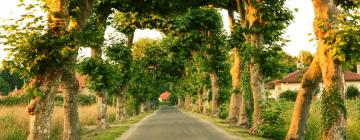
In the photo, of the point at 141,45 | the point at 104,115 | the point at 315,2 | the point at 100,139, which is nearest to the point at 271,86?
the point at 141,45

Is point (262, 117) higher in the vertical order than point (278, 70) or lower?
lower

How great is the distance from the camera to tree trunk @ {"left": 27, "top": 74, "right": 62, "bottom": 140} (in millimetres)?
10953

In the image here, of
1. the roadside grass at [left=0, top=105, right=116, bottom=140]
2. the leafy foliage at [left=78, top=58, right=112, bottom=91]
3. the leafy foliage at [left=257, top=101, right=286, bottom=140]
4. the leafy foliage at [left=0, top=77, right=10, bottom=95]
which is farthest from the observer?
the leafy foliage at [left=0, top=77, right=10, bottom=95]

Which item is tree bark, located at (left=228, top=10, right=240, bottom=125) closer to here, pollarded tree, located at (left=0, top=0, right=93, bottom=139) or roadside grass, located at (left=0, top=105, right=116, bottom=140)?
roadside grass, located at (left=0, top=105, right=116, bottom=140)

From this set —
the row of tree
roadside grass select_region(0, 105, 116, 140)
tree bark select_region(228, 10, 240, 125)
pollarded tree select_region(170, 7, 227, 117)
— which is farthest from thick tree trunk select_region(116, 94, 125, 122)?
roadside grass select_region(0, 105, 116, 140)

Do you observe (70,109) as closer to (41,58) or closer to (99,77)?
(41,58)

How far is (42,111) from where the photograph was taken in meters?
11.1

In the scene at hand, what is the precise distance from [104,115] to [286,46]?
1186 centimetres

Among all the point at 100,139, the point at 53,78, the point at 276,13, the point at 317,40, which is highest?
the point at 276,13

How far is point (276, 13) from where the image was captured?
2112 cm

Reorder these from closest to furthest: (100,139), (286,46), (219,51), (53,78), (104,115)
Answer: (53,78) → (100,139) → (286,46) → (104,115) → (219,51)

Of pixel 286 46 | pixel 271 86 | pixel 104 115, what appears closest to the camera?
pixel 286 46

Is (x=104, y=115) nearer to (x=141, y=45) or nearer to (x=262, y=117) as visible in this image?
(x=262, y=117)

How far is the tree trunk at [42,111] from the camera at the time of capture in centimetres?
1095
